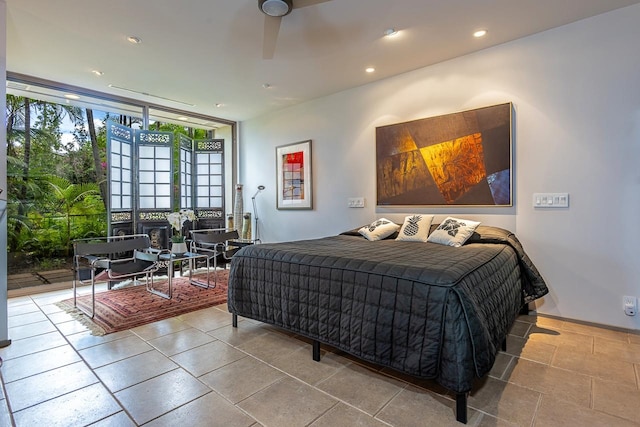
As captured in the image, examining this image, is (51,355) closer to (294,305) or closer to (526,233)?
(294,305)

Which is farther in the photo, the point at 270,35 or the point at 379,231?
the point at 379,231

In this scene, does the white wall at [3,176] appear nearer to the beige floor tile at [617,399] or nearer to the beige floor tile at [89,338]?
the beige floor tile at [89,338]

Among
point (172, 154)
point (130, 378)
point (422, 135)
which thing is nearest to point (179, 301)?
point (130, 378)

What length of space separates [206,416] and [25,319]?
2.65 meters

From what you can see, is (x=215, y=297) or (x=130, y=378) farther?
(x=215, y=297)

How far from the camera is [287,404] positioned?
5.49 feet

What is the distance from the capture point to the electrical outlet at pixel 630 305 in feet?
8.31

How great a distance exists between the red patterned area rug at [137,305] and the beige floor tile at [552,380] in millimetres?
2789

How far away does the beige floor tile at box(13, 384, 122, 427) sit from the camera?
5.05ft

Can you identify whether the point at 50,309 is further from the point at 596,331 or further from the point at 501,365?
the point at 596,331

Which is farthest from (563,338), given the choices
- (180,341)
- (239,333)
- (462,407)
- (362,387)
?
(180,341)

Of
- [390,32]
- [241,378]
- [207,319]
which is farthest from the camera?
[207,319]

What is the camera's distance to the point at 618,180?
102 inches

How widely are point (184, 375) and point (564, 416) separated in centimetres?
211
